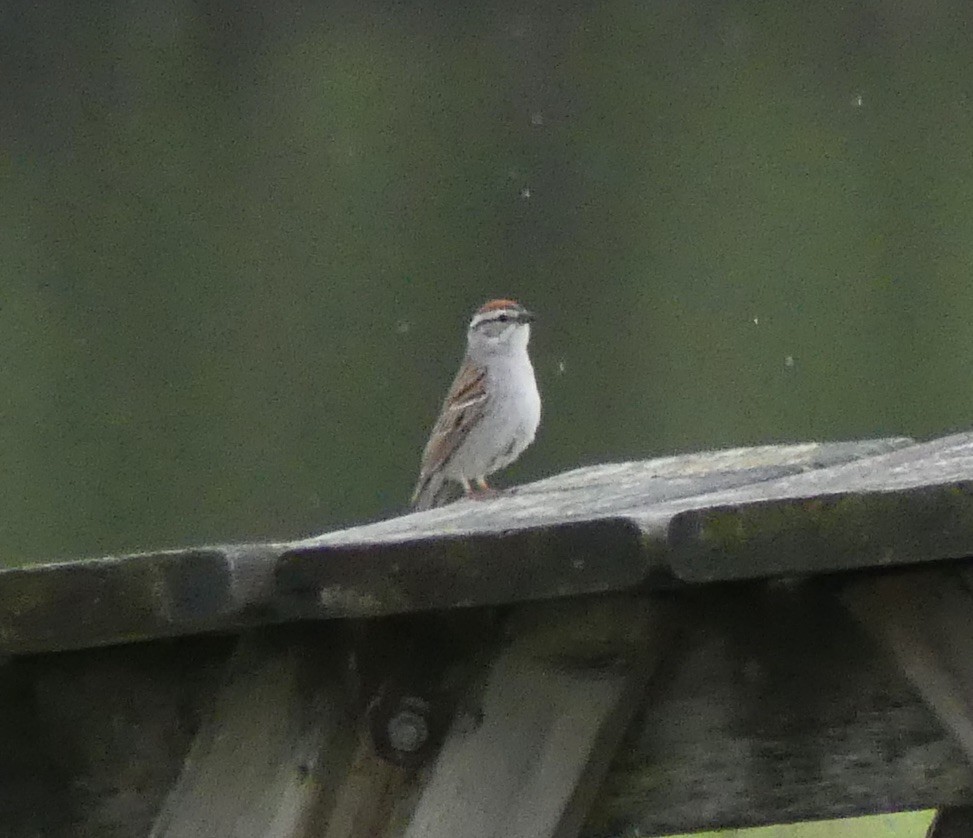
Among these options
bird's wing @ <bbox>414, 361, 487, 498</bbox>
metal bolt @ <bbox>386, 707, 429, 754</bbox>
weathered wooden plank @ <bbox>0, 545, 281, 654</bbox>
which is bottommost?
bird's wing @ <bbox>414, 361, 487, 498</bbox>

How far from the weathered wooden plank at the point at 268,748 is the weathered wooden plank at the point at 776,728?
23 cm

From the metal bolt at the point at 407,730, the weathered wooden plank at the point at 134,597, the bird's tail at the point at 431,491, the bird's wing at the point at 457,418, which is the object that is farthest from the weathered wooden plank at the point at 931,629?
the bird's tail at the point at 431,491

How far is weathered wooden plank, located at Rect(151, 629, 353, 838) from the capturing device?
1.77 meters

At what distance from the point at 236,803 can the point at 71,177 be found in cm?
1091

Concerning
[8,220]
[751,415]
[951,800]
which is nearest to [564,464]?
[751,415]

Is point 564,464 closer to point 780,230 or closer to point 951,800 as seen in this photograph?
point 780,230

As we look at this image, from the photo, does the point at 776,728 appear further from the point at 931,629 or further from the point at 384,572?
the point at 384,572

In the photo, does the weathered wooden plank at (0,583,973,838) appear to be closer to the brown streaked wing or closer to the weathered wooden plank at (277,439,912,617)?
the weathered wooden plank at (277,439,912,617)

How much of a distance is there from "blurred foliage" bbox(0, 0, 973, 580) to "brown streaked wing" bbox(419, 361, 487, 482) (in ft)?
14.4

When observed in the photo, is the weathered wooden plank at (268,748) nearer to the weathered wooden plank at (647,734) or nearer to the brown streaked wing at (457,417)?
the weathered wooden plank at (647,734)

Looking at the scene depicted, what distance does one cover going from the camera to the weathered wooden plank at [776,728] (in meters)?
1.78

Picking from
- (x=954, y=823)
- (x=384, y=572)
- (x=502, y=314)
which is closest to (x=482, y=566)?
(x=384, y=572)

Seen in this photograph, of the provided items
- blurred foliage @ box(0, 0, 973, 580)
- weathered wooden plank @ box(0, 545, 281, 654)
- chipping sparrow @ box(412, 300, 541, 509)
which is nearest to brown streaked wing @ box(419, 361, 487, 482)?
chipping sparrow @ box(412, 300, 541, 509)

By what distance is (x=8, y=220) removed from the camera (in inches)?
475
